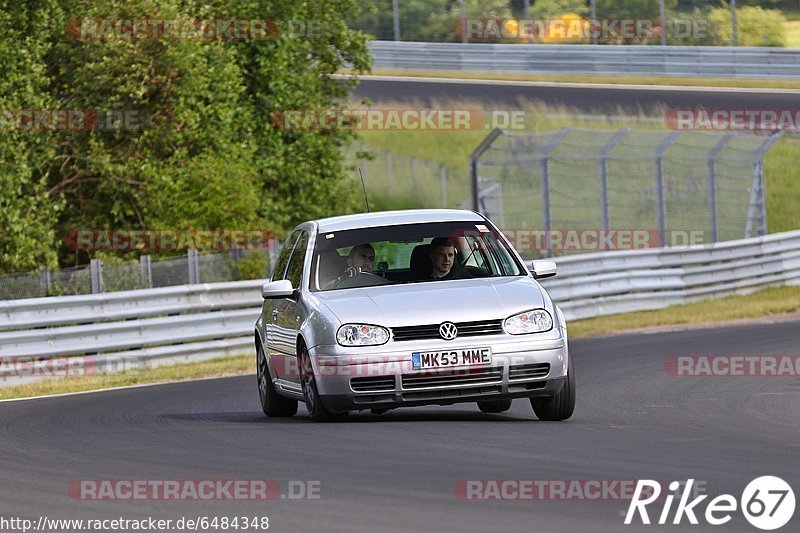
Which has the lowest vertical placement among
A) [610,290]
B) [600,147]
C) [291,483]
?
[610,290]

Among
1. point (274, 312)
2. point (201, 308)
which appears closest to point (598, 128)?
Answer: point (201, 308)

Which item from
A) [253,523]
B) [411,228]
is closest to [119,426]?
[411,228]

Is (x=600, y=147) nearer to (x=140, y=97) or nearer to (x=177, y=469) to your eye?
(x=140, y=97)

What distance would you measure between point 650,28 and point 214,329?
3057 centimetres

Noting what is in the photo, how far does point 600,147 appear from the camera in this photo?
89.6 feet

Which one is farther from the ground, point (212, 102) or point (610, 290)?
point (212, 102)

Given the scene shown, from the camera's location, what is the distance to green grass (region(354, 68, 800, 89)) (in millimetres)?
46594

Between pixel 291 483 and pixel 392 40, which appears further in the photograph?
pixel 392 40

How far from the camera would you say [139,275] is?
71.7ft

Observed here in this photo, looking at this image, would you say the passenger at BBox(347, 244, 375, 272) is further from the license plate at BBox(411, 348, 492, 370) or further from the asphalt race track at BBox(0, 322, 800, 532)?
the license plate at BBox(411, 348, 492, 370)

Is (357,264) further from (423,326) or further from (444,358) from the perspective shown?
(444,358)

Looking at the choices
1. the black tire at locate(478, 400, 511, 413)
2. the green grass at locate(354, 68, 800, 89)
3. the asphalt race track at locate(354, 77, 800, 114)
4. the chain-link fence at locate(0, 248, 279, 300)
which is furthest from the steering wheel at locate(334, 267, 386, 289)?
the asphalt race track at locate(354, 77, 800, 114)

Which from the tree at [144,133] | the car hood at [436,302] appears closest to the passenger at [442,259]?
the car hood at [436,302]

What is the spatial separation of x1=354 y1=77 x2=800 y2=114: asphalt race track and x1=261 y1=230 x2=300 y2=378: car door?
3289 cm
